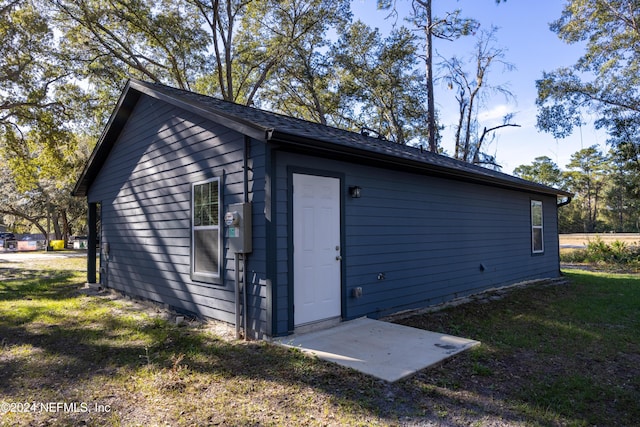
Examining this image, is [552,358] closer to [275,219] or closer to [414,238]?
[414,238]

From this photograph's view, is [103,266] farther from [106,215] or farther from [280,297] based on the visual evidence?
[280,297]

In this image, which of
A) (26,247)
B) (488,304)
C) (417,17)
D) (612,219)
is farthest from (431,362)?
(612,219)

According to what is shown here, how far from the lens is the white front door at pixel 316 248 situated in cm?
466

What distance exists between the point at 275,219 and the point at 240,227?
436mm

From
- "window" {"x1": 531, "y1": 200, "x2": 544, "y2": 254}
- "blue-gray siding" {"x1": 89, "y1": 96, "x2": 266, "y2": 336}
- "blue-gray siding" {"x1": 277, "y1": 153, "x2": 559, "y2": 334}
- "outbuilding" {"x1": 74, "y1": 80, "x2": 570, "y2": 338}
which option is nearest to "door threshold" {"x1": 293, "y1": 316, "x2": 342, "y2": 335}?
"outbuilding" {"x1": 74, "y1": 80, "x2": 570, "y2": 338}

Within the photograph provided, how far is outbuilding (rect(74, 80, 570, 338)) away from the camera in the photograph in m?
4.49

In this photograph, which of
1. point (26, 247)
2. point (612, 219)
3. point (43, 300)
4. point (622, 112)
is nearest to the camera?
point (43, 300)

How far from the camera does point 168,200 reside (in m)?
6.25

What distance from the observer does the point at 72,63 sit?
14680 millimetres

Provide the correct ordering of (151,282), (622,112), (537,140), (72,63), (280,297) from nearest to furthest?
(280,297) < (151,282) < (72,63) < (622,112) < (537,140)

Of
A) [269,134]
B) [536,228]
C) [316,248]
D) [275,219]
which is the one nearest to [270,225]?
[275,219]

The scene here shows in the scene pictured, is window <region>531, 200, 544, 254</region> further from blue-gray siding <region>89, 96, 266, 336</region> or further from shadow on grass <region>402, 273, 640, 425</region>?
blue-gray siding <region>89, 96, 266, 336</region>

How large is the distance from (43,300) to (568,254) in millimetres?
18707

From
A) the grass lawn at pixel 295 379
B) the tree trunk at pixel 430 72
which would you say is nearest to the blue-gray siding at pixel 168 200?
the grass lawn at pixel 295 379
